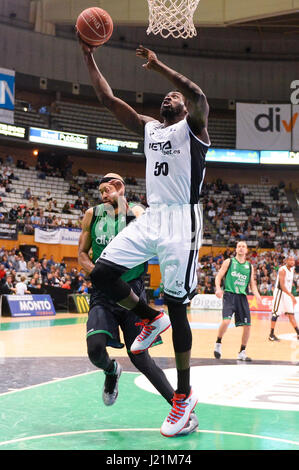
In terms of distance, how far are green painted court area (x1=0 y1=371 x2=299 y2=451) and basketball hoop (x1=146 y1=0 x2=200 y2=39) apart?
5620 millimetres

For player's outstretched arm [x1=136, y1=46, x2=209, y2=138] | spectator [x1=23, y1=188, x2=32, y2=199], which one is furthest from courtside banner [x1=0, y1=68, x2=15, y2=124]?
player's outstretched arm [x1=136, y1=46, x2=209, y2=138]

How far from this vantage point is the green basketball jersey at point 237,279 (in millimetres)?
9516

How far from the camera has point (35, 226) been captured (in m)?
24.7

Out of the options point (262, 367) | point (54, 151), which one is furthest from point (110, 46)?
point (262, 367)

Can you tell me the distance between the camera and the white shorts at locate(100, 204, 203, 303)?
13.1ft

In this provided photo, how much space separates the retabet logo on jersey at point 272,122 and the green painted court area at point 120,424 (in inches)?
1080

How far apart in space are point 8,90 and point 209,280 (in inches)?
536

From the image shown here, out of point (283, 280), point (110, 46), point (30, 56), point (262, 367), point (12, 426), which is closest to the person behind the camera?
point (12, 426)

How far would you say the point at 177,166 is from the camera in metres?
4.05

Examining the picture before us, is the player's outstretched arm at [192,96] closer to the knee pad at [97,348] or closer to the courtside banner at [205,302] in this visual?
the knee pad at [97,348]

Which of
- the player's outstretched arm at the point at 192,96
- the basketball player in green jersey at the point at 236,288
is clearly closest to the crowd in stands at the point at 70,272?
the basketball player in green jersey at the point at 236,288

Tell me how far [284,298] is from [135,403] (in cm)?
796

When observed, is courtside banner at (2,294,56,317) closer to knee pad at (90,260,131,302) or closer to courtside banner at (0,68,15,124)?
courtside banner at (0,68,15,124)

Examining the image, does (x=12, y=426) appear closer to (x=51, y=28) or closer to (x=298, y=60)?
(x=51, y=28)
